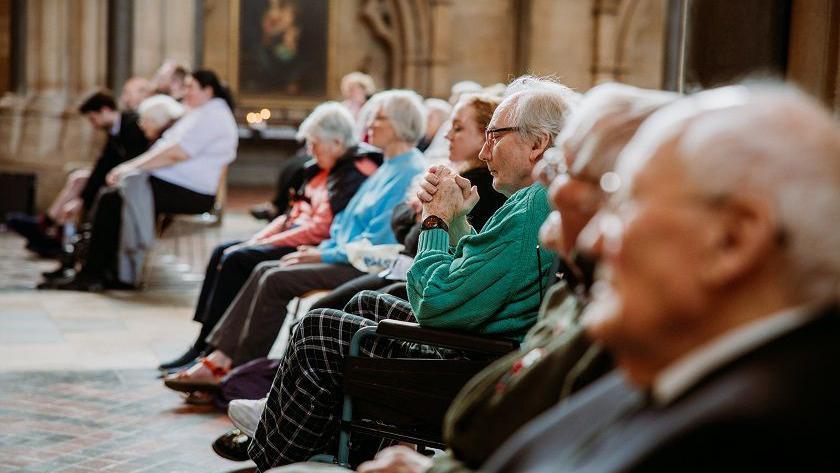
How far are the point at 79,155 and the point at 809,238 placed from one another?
42.0 ft

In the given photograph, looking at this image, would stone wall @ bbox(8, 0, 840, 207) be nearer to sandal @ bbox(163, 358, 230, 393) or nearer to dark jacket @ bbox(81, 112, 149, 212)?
dark jacket @ bbox(81, 112, 149, 212)

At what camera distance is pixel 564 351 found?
7.32ft

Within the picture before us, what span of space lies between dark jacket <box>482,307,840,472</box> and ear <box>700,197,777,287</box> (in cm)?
9

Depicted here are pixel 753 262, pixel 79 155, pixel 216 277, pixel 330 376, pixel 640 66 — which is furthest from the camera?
pixel 640 66

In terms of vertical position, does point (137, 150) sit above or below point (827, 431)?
below

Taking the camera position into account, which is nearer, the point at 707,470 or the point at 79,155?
the point at 707,470

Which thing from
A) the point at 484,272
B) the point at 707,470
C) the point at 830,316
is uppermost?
the point at 830,316

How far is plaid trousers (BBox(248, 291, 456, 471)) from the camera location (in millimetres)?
3646

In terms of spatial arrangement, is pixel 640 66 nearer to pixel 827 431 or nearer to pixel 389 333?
pixel 389 333

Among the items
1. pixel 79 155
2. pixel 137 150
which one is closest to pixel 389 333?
pixel 137 150

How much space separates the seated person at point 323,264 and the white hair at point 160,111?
379 centimetres

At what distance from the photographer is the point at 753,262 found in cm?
134

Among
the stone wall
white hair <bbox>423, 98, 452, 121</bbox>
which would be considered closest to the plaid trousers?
white hair <bbox>423, 98, 452, 121</bbox>

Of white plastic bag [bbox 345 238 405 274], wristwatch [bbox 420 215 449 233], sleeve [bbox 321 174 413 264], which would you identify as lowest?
white plastic bag [bbox 345 238 405 274]
